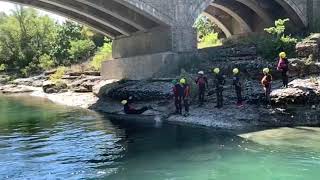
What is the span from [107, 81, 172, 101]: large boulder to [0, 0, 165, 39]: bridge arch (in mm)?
4473

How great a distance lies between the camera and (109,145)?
15.3 metres

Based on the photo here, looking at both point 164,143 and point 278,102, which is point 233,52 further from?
point 164,143

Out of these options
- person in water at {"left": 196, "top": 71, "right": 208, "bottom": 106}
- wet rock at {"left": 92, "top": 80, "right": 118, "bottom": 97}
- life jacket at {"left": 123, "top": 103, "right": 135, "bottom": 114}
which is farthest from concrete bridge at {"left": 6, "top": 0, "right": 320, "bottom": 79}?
person in water at {"left": 196, "top": 71, "right": 208, "bottom": 106}

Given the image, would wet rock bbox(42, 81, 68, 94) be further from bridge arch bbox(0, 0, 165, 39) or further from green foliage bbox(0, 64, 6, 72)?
green foliage bbox(0, 64, 6, 72)

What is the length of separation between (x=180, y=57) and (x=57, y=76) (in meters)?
19.7

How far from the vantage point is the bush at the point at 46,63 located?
5756 centimetres

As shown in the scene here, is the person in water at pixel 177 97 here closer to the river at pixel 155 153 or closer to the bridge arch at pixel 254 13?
the river at pixel 155 153

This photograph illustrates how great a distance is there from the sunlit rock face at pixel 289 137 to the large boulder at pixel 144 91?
7.68 meters

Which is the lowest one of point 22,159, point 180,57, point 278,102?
point 22,159

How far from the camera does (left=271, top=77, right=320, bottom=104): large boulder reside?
17.9 meters

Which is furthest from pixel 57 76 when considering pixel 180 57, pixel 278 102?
pixel 278 102

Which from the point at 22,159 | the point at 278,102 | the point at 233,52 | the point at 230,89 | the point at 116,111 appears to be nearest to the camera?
the point at 22,159

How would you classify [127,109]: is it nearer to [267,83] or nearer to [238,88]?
[238,88]

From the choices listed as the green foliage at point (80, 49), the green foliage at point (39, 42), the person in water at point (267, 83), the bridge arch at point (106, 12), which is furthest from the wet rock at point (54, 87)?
the person in water at point (267, 83)
